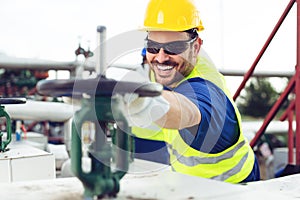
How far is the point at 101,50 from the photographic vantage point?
0.75m

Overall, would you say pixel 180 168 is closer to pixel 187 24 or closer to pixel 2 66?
pixel 187 24

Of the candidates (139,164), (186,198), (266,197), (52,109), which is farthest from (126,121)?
(52,109)

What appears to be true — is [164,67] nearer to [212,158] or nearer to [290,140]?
[212,158]

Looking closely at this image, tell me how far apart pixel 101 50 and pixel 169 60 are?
2.10 ft

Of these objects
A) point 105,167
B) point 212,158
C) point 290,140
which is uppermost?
point 105,167

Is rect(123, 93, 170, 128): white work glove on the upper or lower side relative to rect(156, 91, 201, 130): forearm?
upper

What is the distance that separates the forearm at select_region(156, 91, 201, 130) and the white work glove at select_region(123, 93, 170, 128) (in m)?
0.09

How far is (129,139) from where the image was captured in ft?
2.50

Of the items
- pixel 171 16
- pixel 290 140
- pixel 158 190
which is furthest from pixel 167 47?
pixel 290 140

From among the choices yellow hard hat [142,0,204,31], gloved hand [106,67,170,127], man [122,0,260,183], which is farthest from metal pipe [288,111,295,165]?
gloved hand [106,67,170,127]

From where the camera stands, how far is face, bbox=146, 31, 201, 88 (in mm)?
1361

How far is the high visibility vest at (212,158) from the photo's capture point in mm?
1370

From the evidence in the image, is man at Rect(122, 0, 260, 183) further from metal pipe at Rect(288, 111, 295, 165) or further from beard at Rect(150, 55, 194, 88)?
metal pipe at Rect(288, 111, 295, 165)

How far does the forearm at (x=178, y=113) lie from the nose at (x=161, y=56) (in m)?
0.29
